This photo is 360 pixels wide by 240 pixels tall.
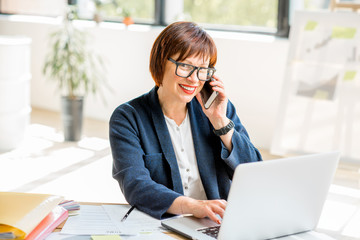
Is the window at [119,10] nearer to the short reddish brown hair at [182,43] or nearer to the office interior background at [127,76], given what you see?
the office interior background at [127,76]

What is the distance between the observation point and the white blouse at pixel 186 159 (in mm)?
1919

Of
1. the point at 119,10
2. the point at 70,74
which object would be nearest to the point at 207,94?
the point at 70,74

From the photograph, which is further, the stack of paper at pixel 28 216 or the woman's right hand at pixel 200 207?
the woman's right hand at pixel 200 207

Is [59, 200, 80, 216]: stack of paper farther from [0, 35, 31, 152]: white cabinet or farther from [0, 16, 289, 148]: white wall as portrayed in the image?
[0, 16, 289, 148]: white wall

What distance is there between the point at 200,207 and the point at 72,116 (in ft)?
12.0

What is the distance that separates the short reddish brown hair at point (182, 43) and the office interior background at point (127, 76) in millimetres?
1792

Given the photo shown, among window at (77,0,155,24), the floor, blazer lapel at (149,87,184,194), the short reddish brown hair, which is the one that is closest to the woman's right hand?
blazer lapel at (149,87,184,194)

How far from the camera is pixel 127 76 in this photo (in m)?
5.81

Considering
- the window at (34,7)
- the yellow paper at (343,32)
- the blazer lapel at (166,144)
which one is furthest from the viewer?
the window at (34,7)

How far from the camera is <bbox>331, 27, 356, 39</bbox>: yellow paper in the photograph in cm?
429

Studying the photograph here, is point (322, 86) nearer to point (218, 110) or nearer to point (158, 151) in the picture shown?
point (218, 110)

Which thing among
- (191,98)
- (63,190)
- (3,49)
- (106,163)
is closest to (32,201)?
(191,98)

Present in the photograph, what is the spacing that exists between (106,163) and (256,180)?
324 cm

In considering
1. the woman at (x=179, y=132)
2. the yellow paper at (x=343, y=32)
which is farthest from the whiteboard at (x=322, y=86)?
the woman at (x=179, y=132)
